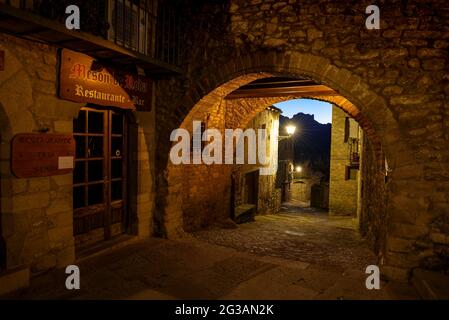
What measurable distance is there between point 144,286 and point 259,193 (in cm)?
1040

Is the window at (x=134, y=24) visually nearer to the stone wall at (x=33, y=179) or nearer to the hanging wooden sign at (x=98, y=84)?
the hanging wooden sign at (x=98, y=84)

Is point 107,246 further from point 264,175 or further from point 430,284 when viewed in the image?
point 264,175

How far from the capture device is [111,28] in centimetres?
488

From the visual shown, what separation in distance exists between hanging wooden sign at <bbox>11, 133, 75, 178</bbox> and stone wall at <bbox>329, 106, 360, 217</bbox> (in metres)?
14.8

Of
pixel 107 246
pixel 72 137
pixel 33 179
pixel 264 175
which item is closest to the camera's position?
pixel 33 179

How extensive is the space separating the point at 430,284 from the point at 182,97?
4419mm

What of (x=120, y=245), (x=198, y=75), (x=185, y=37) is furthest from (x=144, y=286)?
(x=185, y=37)

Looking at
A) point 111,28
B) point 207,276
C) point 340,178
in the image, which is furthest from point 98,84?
point 340,178

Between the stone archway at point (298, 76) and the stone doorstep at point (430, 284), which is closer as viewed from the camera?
the stone doorstep at point (430, 284)

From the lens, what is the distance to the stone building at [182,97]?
3740 millimetres

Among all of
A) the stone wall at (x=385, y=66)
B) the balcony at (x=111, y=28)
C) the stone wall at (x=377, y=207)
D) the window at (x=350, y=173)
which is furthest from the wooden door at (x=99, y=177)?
the window at (x=350, y=173)

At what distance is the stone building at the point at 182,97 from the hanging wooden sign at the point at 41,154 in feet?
0.19
